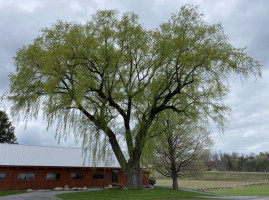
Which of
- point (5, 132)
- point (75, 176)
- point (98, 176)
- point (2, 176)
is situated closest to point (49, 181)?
point (75, 176)

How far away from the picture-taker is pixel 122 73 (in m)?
13.2

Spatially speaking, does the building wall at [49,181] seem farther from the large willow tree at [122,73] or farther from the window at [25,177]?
the large willow tree at [122,73]

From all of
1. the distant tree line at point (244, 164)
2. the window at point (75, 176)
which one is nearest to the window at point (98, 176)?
the window at point (75, 176)

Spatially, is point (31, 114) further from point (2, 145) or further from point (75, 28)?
point (2, 145)

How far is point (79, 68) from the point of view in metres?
11.7

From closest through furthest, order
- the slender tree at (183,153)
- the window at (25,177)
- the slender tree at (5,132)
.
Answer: the window at (25,177) < the slender tree at (183,153) < the slender tree at (5,132)

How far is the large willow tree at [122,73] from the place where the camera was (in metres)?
11.3

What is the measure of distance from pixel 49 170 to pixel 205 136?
16.3 meters

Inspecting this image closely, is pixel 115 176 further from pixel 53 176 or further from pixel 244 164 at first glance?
pixel 244 164

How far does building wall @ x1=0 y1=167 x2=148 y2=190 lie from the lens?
65.9 feet

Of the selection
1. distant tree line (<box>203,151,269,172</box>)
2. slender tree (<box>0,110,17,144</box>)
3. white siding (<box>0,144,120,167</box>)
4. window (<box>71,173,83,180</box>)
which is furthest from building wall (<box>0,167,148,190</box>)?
distant tree line (<box>203,151,269,172</box>)

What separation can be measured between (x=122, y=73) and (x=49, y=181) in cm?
1496

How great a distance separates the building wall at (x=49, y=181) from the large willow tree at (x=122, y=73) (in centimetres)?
732

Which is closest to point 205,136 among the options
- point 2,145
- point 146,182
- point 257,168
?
point 146,182
